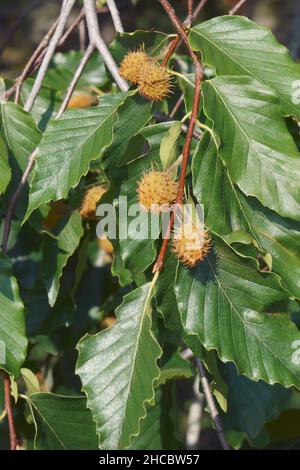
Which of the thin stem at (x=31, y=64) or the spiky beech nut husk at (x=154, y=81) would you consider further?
the thin stem at (x=31, y=64)

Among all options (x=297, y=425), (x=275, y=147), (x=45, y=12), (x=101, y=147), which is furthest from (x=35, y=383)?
(x=45, y=12)

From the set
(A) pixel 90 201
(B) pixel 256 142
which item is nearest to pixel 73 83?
(A) pixel 90 201

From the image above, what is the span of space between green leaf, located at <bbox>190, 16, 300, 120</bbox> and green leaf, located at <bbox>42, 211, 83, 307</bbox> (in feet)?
1.44

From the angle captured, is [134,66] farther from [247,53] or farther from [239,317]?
[239,317]

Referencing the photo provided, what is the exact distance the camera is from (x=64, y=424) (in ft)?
5.38

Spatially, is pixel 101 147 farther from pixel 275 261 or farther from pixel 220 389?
pixel 220 389

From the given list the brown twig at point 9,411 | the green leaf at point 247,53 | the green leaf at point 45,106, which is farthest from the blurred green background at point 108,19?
the brown twig at point 9,411

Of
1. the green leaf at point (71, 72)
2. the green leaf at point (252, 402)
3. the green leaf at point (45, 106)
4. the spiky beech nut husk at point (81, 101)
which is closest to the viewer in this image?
the green leaf at point (45, 106)

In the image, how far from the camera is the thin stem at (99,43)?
4.97ft

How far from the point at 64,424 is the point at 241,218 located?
55cm

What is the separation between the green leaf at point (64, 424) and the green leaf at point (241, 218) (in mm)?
489

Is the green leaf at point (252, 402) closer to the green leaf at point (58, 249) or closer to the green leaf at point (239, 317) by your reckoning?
Answer: the green leaf at point (58, 249)

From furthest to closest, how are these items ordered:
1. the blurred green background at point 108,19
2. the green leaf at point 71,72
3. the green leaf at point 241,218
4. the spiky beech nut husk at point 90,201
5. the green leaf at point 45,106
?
the blurred green background at point 108,19
the green leaf at point 71,72
the green leaf at point 45,106
the spiky beech nut husk at point 90,201
the green leaf at point 241,218

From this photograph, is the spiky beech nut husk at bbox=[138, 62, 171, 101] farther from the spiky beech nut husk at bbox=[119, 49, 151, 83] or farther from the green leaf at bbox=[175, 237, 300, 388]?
the green leaf at bbox=[175, 237, 300, 388]
